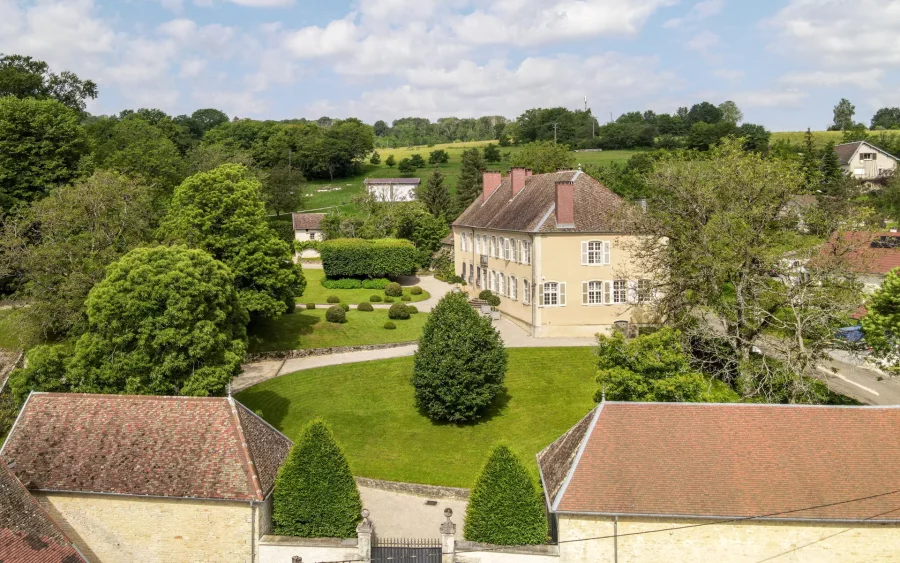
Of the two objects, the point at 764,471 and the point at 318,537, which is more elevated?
the point at 764,471

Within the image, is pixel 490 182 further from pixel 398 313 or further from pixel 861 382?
pixel 861 382

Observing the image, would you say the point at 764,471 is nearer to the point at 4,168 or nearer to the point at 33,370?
the point at 33,370

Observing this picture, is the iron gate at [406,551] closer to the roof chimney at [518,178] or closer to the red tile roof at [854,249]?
the red tile roof at [854,249]

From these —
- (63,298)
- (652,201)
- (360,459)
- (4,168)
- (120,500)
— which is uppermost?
(4,168)

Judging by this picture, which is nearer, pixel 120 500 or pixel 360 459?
pixel 120 500

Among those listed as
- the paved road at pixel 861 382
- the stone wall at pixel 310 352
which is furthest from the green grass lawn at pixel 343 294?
the paved road at pixel 861 382

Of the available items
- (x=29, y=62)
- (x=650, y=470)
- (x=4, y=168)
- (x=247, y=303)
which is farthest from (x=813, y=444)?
(x=29, y=62)
